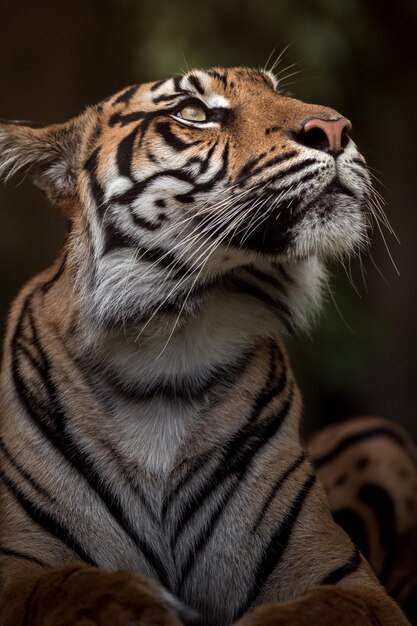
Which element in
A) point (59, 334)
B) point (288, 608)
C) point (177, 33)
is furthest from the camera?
point (177, 33)

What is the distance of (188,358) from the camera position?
1975 mm

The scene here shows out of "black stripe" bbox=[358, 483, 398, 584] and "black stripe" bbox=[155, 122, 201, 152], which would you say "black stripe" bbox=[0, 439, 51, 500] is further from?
"black stripe" bbox=[358, 483, 398, 584]

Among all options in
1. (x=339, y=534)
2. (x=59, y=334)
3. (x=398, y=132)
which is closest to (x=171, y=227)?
(x=59, y=334)

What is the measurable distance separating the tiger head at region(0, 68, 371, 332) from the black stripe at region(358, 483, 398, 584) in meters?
0.95

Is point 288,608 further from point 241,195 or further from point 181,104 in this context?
point 181,104

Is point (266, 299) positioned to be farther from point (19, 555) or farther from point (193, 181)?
point (19, 555)

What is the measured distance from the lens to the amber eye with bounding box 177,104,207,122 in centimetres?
200

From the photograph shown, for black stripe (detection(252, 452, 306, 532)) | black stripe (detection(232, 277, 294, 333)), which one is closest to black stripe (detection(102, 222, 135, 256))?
black stripe (detection(232, 277, 294, 333))

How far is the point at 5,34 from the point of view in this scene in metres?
4.45

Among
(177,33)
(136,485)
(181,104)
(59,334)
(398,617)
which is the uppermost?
(177,33)

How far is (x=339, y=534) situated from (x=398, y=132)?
8.51 feet

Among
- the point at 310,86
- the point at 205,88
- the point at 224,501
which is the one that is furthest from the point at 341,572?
the point at 310,86

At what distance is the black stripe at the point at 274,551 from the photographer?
1.90 meters

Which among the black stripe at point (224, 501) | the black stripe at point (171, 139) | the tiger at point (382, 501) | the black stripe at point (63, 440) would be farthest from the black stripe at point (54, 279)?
the tiger at point (382, 501)
